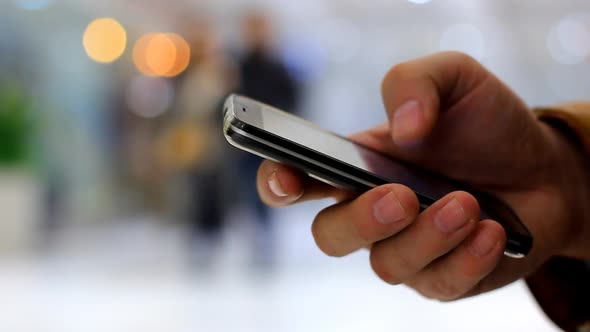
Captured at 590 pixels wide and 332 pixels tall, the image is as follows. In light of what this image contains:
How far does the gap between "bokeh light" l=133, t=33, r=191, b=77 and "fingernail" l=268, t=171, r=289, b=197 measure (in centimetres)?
421

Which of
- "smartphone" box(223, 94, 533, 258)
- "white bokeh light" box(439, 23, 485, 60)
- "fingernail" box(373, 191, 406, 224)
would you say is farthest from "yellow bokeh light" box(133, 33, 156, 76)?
"fingernail" box(373, 191, 406, 224)

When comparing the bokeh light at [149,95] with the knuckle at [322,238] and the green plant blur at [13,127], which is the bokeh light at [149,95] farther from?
the knuckle at [322,238]

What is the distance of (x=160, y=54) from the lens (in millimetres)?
4762

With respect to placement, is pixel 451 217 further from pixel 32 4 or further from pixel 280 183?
pixel 32 4

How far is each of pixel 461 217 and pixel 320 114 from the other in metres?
3.80

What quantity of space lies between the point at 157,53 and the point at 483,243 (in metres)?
4.64

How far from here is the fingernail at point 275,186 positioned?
1.84 ft

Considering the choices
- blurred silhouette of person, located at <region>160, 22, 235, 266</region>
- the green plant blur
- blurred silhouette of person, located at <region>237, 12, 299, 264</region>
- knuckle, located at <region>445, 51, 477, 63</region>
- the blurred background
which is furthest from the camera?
the green plant blur

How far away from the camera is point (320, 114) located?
429 centimetres

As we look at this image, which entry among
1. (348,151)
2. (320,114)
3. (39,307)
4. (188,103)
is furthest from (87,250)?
(348,151)

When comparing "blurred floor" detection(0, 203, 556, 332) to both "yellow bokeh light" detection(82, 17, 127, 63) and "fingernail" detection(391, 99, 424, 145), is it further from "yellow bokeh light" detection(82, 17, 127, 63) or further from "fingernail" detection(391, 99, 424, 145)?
"yellow bokeh light" detection(82, 17, 127, 63)

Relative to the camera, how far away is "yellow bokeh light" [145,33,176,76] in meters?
4.66

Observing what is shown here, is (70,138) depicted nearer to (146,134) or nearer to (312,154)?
(146,134)

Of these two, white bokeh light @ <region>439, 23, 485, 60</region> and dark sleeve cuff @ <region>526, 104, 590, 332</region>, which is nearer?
dark sleeve cuff @ <region>526, 104, 590, 332</region>
